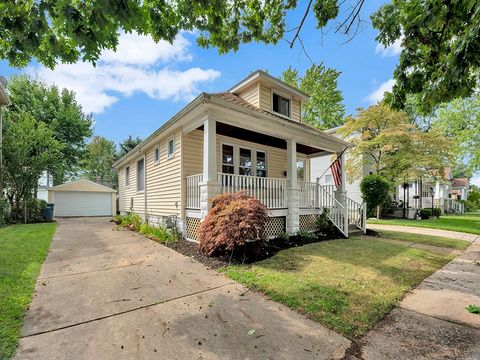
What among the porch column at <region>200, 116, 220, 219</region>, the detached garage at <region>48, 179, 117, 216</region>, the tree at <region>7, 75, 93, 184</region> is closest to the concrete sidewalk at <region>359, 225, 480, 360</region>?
the porch column at <region>200, 116, 220, 219</region>

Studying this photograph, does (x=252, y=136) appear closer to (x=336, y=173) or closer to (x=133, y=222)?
(x=336, y=173)

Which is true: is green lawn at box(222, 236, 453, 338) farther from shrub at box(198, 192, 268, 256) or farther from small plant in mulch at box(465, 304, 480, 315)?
small plant in mulch at box(465, 304, 480, 315)

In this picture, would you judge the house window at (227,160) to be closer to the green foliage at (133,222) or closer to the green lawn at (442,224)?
the green foliage at (133,222)

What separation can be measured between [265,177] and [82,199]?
18.3 metres

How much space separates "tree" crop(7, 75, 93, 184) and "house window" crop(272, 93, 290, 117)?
20.9m

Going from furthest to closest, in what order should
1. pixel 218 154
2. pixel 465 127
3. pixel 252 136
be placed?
pixel 465 127 < pixel 252 136 < pixel 218 154

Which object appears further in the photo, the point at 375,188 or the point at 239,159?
the point at 375,188

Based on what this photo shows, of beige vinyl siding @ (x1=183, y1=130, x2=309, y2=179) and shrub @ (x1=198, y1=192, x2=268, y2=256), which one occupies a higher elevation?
beige vinyl siding @ (x1=183, y1=130, x2=309, y2=179)

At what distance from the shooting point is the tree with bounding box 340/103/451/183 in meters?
15.5

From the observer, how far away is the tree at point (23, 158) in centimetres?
1323

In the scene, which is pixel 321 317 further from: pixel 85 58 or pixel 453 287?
pixel 85 58

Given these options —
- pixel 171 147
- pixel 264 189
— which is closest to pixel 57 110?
pixel 171 147

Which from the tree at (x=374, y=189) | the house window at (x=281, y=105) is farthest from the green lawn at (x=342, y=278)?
the tree at (x=374, y=189)

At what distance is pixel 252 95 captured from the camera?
10828 millimetres
